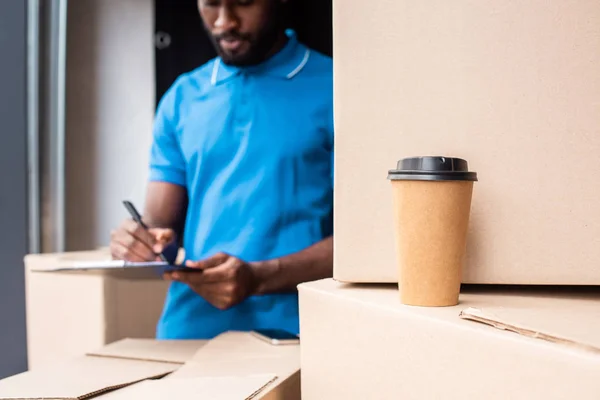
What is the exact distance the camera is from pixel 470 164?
1.80ft

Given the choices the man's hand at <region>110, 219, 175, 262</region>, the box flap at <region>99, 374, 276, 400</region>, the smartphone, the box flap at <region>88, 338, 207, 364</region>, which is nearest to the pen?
the man's hand at <region>110, 219, 175, 262</region>

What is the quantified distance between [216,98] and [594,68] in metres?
0.96

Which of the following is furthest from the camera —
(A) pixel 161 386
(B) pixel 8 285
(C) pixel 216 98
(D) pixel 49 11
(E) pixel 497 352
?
(D) pixel 49 11

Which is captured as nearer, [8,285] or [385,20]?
[385,20]

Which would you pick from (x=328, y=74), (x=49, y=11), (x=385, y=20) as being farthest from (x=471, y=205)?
(x=49, y=11)

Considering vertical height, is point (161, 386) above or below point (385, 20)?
below

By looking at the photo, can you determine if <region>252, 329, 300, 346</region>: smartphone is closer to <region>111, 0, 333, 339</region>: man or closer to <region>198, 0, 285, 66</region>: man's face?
<region>111, 0, 333, 339</region>: man

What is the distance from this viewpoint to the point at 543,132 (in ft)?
1.73

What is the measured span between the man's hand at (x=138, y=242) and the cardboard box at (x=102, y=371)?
0.25 metres

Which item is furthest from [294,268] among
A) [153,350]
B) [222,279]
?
[153,350]

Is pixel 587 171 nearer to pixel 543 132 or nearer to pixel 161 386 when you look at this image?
pixel 543 132

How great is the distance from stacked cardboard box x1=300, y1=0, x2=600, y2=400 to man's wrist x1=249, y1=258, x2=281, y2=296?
0.62 m

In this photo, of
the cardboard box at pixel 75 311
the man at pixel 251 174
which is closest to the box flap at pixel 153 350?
the man at pixel 251 174

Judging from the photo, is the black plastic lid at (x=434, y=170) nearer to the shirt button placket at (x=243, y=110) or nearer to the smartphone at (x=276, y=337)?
the smartphone at (x=276, y=337)
